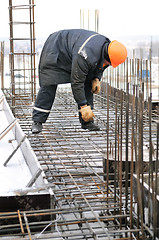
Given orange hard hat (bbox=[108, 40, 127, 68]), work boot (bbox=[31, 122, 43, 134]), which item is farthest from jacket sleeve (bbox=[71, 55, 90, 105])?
work boot (bbox=[31, 122, 43, 134])

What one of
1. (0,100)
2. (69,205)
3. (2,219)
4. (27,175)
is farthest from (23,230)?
(0,100)

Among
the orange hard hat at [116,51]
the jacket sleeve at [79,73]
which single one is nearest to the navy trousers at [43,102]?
the jacket sleeve at [79,73]

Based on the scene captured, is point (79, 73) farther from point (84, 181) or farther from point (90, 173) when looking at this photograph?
point (84, 181)

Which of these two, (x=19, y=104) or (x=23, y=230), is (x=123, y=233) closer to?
(x=23, y=230)

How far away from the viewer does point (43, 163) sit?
421 centimetres

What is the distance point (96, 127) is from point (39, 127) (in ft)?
2.35

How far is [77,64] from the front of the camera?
4.72m

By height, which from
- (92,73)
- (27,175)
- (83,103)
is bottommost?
(27,175)

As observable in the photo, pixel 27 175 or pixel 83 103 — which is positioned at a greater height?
pixel 83 103

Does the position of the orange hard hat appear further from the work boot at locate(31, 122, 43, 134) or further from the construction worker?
the work boot at locate(31, 122, 43, 134)

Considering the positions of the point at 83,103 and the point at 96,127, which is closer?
the point at 83,103

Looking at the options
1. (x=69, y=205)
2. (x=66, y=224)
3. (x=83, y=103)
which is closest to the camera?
(x=66, y=224)

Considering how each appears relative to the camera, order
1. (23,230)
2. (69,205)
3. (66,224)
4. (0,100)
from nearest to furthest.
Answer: (23,230), (66,224), (69,205), (0,100)

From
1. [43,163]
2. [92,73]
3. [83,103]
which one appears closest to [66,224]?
[43,163]
